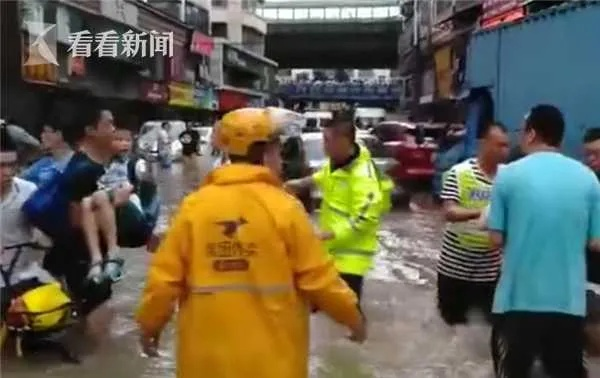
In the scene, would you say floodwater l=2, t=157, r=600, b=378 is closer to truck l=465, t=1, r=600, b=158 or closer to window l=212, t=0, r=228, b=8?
truck l=465, t=1, r=600, b=158

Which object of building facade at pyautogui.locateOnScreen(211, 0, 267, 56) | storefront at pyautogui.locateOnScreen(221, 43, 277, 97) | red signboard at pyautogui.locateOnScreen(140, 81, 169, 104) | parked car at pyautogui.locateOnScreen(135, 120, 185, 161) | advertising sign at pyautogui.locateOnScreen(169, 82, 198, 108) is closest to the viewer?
parked car at pyautogui.locateOnScreen(135, 120, 185, 161)

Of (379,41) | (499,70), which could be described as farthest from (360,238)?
(379,41)

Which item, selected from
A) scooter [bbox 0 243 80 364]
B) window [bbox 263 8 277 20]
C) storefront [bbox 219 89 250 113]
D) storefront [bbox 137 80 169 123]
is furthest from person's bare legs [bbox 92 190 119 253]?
window [bbox 263 8 277 20]

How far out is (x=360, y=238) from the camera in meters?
6.98

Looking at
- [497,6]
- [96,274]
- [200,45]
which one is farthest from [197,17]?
[96,274]

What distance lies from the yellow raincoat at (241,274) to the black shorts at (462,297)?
3.59m

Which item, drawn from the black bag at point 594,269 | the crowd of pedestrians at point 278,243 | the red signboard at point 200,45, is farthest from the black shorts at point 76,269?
the red signboard at point 200,45

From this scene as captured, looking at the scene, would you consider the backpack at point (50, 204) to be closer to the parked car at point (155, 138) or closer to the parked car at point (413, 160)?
the parked car at point (413, 160)

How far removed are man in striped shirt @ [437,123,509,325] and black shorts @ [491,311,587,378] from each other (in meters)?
1.48

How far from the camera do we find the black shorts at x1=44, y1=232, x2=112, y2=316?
7594mm

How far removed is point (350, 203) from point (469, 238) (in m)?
0.82

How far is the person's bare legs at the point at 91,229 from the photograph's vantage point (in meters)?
7.34

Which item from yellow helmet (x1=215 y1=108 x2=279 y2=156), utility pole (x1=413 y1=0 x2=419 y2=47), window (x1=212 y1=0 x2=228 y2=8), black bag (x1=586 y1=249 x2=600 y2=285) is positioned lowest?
black bag (x1=586 y1=249 x2=600 y2=285)

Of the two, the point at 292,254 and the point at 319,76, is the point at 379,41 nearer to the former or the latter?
the point at 319,76
